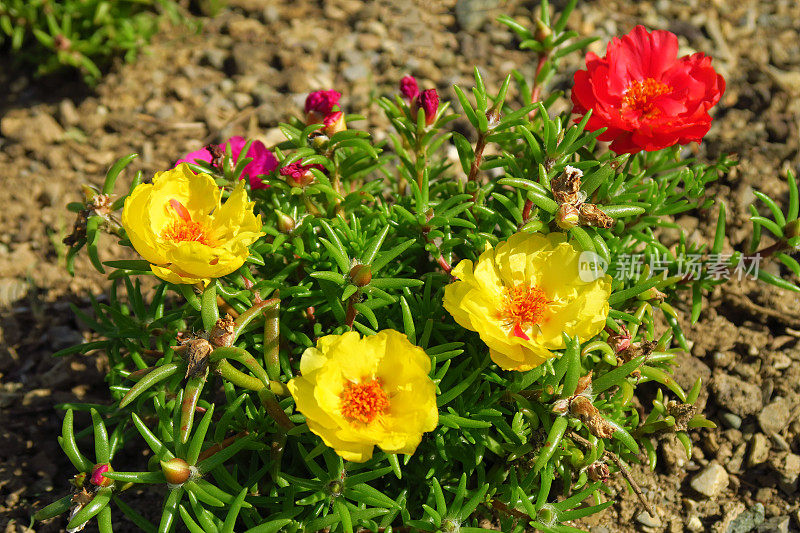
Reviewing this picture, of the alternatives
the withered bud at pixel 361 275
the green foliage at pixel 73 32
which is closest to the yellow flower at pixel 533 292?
the withered bud at pixel 361 275

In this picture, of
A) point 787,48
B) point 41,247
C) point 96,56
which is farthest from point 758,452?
point 96,56

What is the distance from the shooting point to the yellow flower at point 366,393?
5.36ft

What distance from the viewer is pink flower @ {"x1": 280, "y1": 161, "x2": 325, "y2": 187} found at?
215cm

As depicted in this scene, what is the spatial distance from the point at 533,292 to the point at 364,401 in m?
0.60

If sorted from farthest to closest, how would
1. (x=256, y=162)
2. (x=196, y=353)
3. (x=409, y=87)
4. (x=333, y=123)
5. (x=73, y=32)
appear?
Answer: (x=73, y=32) → (x=409, y=87) → (x=256, y=162) → (x=333, y=123) → (x=196, y=353)

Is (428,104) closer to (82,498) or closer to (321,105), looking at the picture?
(321,105)

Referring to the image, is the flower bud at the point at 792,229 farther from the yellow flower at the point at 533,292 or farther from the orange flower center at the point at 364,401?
the orange flower center at the point at 364,401

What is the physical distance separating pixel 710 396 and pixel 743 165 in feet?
4.40

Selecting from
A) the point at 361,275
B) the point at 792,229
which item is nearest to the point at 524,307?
the point at 361,275

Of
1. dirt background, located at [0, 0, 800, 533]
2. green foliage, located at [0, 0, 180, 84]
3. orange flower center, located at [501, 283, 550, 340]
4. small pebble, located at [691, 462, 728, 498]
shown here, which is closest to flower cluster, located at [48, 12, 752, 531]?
orange flower center, located at [501, 283, 550, 340]

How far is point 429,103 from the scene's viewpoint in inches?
92.9

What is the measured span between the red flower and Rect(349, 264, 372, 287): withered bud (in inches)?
34.8

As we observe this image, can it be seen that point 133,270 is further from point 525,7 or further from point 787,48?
point 787,48

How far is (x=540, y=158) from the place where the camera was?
2178 mm
